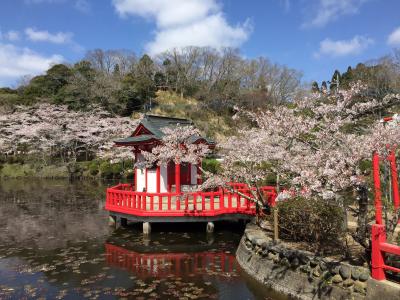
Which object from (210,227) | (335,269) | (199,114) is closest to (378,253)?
(335,269)

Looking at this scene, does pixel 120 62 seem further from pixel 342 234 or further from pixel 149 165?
pixel 342 234

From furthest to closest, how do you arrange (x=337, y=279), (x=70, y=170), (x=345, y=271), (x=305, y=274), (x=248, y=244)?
(x=70, y=170)
(x=248, y=244)
(x=305, y=274)
(x=337, y=279)
(x=345, y=271)

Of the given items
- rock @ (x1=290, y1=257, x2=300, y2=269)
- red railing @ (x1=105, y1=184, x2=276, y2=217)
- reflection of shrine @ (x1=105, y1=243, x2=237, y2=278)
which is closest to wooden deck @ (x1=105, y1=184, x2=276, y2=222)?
red railing @ (x1=105, y1=184, x2=276, y2=217)

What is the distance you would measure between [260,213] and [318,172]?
4717 mm

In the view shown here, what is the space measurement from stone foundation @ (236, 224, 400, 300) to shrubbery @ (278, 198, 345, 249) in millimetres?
769

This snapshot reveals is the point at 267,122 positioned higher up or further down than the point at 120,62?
further down

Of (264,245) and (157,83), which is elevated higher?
(157,83)

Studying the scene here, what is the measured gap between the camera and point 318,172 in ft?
23.8

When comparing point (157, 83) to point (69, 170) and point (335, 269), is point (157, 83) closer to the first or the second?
point (69, 170)

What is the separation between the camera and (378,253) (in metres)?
6.09

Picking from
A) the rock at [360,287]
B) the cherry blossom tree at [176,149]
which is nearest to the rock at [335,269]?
the rock at [360,287]

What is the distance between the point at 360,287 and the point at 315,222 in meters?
2.34

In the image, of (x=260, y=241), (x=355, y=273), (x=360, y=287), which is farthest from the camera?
(x=260, y=241)

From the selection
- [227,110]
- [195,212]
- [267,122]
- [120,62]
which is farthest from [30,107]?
[267,122]
